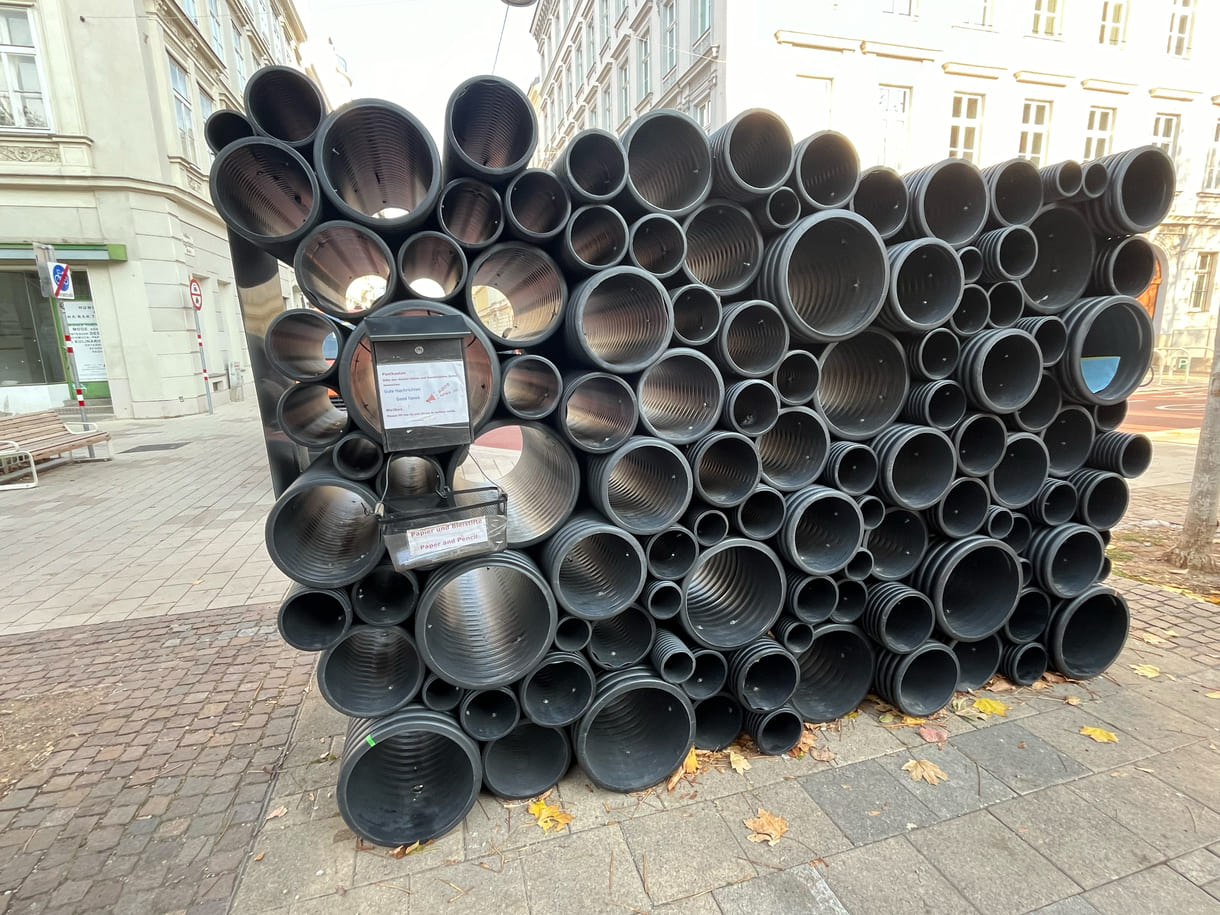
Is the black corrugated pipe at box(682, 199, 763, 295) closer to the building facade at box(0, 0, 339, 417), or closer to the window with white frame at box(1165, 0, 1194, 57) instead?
the building facade at box(0, 0, 339, 417)

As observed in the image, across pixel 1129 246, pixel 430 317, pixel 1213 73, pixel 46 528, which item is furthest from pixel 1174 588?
pixel 1213 73

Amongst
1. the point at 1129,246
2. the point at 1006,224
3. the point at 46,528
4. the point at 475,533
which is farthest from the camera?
the point at 46,528

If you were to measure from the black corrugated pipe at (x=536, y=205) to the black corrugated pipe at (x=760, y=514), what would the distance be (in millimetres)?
1450

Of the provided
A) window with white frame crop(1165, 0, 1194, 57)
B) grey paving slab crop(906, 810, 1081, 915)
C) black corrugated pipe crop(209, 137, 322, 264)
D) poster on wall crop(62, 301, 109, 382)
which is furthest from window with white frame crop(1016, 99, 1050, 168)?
poster on wall crop(62, 301, 109, 382)

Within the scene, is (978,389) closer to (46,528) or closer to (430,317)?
(430,317)

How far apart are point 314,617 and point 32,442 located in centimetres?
932

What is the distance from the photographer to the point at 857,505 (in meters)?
2.78

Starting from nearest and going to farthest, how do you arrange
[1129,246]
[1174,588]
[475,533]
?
[475,533], [1129,246], [1174,588]

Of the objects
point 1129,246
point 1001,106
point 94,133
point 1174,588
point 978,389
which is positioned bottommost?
point 1174,588

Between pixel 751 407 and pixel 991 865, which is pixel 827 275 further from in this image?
pixel 991 865

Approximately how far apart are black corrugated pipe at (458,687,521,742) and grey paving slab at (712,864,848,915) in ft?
3.26

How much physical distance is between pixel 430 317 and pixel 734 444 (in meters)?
1.43

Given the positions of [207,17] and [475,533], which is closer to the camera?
[475,533]

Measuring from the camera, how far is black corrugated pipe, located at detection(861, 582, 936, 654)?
2900 mm
